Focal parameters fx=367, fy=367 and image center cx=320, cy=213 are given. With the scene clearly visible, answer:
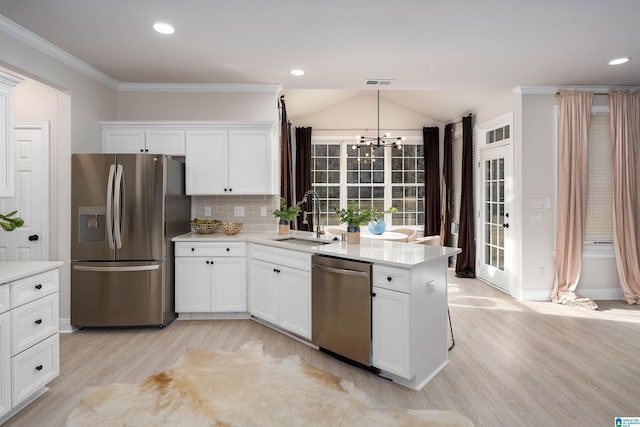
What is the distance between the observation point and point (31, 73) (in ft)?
10.6

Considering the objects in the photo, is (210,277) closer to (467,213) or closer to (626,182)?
(467,213)

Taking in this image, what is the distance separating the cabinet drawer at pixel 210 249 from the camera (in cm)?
388

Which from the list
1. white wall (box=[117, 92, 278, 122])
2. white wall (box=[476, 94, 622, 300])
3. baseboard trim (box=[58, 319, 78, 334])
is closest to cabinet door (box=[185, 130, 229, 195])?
white wall (box=[117, 92, 278, 122])

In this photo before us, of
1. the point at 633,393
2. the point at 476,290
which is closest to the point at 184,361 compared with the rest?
the point at 633,393

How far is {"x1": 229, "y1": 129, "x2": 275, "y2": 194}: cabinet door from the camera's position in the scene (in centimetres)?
422

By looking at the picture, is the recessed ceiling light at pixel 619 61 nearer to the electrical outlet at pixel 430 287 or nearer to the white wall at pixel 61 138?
the electrical outlet at pixel 430 287

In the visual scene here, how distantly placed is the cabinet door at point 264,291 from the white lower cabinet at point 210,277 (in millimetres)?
135

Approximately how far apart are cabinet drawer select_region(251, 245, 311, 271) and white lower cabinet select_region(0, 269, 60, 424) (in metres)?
1.71

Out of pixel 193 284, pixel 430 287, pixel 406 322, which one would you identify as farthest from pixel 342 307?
pixel 193 284

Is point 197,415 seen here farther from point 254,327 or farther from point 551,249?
Answer: point 551,249

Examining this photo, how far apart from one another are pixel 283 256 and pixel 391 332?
1291 mm

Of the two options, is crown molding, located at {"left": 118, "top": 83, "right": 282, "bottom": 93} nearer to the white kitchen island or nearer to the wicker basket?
the wicker basket

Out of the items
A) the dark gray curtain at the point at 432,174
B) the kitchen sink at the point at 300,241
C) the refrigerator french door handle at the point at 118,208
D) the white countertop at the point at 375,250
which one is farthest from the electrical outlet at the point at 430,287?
the dark gray curtain at the point at 432,174

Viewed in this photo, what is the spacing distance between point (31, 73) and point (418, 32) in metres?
3.38
